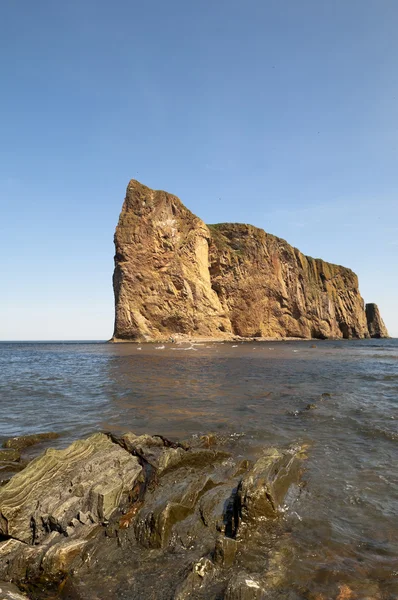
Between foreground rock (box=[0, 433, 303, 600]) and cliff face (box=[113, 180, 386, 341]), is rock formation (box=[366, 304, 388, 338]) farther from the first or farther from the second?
foreground rock (box=[0, 433, 303, 600])

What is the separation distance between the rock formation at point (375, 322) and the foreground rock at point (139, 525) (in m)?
152

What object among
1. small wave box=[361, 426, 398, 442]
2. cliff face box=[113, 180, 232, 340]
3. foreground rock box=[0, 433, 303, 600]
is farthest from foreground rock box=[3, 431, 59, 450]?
cliff face box=[113, 180, 232, 340]

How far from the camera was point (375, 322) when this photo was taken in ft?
462

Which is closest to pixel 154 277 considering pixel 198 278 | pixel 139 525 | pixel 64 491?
pixel 198 278

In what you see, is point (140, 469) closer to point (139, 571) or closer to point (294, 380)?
point (139, 571)

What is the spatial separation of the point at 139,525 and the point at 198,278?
66.0 meters

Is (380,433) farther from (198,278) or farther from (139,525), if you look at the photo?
(198,278)

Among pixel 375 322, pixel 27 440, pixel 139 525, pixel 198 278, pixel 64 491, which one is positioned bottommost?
pixel 139 525

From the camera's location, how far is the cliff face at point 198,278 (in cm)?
6694

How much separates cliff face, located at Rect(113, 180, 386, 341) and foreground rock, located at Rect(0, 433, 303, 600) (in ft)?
199

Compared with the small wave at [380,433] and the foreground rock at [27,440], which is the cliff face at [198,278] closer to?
the foreground rock at [27,440]

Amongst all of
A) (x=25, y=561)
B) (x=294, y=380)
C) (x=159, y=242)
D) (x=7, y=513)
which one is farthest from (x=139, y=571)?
(x=159, y=242)

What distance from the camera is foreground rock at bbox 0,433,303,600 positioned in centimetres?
375

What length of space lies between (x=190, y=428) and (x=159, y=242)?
201ft
